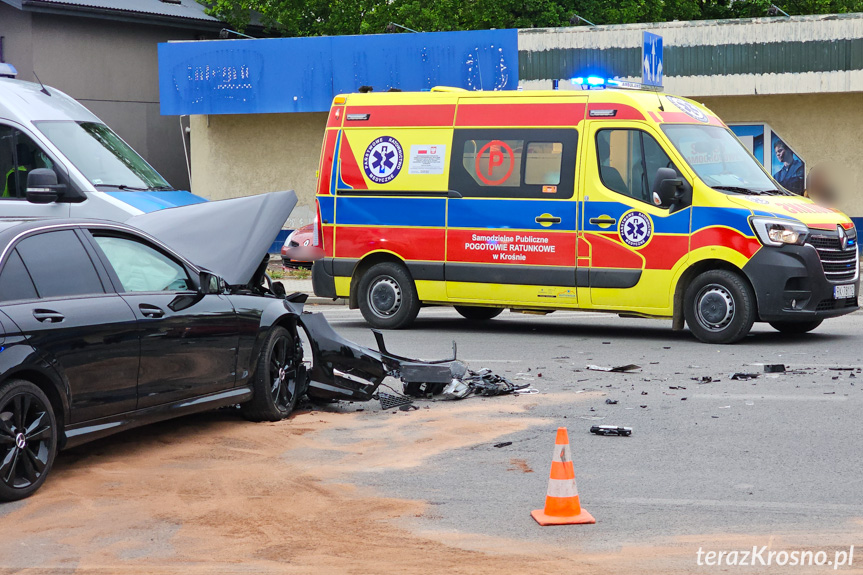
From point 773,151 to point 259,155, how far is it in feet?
36.9

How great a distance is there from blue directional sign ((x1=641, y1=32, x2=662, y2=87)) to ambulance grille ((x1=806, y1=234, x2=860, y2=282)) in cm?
1063

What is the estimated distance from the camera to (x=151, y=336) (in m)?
7.16

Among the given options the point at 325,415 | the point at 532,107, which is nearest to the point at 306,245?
the point at 532,107

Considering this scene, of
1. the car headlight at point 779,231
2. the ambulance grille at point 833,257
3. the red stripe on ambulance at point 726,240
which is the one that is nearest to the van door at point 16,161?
the red stripe on ambulance at point 726,240

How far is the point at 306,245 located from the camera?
19.7 m

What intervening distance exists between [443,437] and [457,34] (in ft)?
58.0

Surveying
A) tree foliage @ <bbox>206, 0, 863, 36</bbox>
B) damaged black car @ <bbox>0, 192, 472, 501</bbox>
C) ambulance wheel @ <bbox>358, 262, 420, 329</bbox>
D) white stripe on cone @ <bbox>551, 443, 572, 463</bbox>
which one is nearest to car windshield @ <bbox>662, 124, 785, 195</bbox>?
ambulance wheel @ <bbox>358, 262, 420, 329</bbox>

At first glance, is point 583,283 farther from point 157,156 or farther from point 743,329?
point 157,156

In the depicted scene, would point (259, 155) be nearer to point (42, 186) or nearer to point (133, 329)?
point (42, 186)

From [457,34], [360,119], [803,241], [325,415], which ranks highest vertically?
[457,34]

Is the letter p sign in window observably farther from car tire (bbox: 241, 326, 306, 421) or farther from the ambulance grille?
car tire (bbox: 241, 326, 306, 421)

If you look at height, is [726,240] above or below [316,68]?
below

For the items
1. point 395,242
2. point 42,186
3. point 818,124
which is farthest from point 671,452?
point 818,124

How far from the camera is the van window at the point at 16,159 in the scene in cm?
1226
